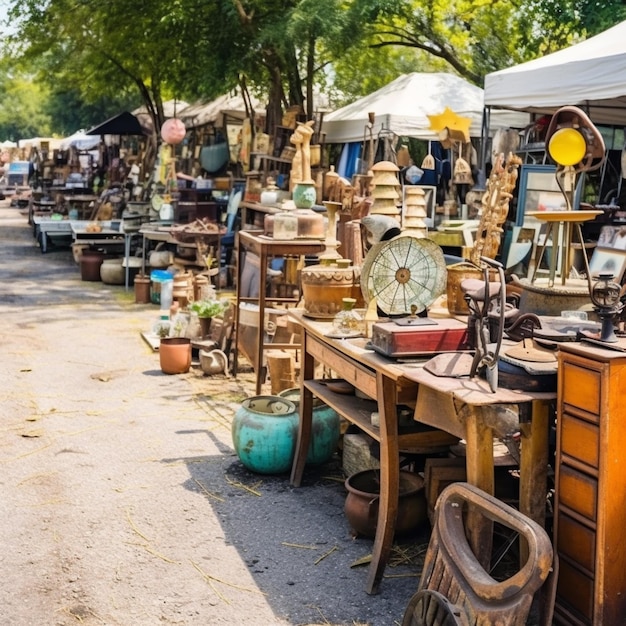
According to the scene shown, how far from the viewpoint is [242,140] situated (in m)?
15.4

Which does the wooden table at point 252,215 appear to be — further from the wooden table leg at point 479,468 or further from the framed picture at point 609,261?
the wooden table leg at point 479,468

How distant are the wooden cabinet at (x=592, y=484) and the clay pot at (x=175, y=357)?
5.15 m

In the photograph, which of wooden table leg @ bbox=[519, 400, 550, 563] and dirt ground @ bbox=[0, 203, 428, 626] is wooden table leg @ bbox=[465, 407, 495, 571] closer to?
wooden table leg @ bbox=[519, 400, 550, 563]

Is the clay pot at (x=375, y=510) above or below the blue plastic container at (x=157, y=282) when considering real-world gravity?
below

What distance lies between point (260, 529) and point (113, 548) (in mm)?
759

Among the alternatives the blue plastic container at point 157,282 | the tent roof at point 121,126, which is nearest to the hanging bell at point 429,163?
the blue plastic container at point 157,282

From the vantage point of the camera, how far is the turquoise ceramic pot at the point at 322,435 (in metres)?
5.18

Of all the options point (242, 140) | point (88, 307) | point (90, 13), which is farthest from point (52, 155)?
point (88, 307)

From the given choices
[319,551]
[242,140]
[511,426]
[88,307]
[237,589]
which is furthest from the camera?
[242,140]

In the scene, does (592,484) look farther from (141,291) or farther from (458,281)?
(141,291)

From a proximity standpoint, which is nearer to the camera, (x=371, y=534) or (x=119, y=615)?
(x=119, y=615)

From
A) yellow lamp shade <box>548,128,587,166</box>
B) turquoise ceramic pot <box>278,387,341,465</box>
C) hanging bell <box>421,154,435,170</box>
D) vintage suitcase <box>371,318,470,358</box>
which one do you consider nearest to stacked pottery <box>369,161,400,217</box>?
yellow lamp shade <box>548,128,587,166</box>

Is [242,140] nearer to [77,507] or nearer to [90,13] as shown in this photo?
[90,13]

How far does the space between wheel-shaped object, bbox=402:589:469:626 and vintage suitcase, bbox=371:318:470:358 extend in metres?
1.10
